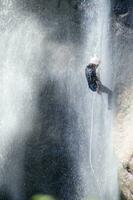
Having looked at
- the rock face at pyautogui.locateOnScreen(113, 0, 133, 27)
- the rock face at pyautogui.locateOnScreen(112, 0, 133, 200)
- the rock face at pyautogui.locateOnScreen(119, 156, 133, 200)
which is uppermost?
the rock face at pyautogui.locateOnScreen(113, 0, 133, 27)

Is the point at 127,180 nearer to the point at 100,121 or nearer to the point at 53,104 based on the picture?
the point at 100,121

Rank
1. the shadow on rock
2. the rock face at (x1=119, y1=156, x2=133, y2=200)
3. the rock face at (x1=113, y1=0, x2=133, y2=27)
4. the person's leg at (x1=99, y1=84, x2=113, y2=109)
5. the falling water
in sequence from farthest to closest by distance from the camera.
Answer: the shadow on rock → the falling water → the rock face at (x1=113, y1=0, x2=133, y2=27) → the person's leg at (x1=99, y1=84, x2=113, y2=109) → the rock face at (x1=119, y1=156, x2=133, y2=200)

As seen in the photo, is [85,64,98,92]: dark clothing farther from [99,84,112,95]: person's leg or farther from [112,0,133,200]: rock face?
[112,0,133,200]: rock face

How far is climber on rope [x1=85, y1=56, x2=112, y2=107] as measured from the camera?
35.5 feet

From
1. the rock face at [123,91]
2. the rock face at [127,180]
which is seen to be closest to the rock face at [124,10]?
the rock face at [123,91]

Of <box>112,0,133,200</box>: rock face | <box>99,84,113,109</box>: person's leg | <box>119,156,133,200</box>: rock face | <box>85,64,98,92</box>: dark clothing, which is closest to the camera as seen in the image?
<box>119,156,133,200</box>: rock face

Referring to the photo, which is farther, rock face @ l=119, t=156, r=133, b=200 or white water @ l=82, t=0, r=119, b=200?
white water @ l=82, t=0, r=119, b=200

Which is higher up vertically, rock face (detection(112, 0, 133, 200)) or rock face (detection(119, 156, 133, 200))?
rock face (detection(112, 0, 133, 200))

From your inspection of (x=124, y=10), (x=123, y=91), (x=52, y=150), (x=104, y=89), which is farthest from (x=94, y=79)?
(x=52, y=150)

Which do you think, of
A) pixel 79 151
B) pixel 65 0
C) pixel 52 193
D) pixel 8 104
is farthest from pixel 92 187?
pixel 65 0

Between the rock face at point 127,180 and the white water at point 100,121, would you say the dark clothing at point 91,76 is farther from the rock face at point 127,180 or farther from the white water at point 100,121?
the rock face at point 127,180

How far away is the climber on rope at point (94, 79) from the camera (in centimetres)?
1082

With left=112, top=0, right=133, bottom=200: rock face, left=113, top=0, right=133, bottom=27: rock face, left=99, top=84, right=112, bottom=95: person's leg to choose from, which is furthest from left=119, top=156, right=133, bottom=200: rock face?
left=113, top=0, right=133, bottom=27: rock face

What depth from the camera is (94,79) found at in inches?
432
